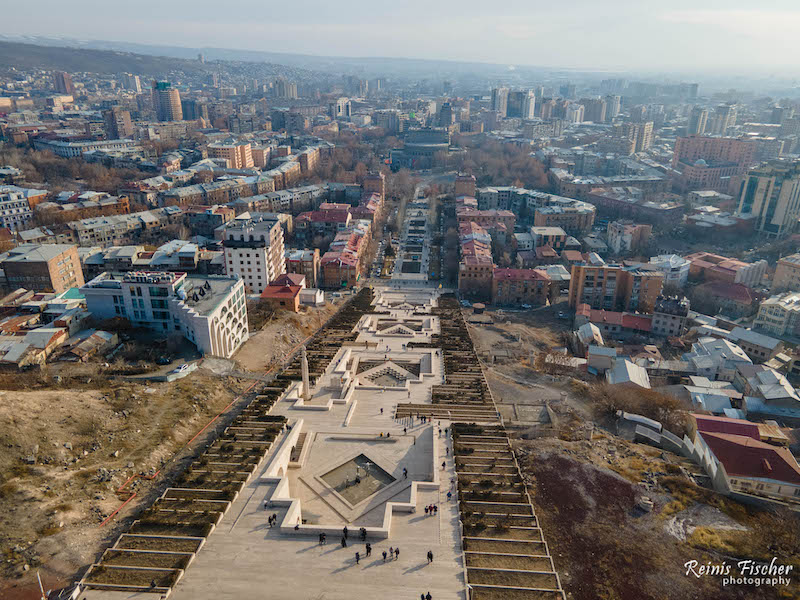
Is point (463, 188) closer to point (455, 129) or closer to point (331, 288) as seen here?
point (331, 288)

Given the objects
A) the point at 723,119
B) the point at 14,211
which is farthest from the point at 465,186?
the point at 723,119

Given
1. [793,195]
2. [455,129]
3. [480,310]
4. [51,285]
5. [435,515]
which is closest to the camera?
[435,515]

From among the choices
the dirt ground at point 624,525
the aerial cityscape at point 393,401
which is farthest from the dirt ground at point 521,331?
the dirt ground at point 624,525

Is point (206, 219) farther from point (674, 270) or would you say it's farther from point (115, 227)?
point (674, 270)

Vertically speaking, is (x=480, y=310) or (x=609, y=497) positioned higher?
(x=609, y=497)

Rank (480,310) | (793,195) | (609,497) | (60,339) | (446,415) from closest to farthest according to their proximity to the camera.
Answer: (609,497) < (446,415) < (60,339) < (480,310) < (793,195)

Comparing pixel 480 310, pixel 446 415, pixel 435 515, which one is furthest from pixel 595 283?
pixel 435 515

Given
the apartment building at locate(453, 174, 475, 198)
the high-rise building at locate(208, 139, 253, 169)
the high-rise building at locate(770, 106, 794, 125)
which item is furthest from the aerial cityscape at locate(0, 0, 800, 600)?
the high-rise building at locate(770, 106, 794, 125)
